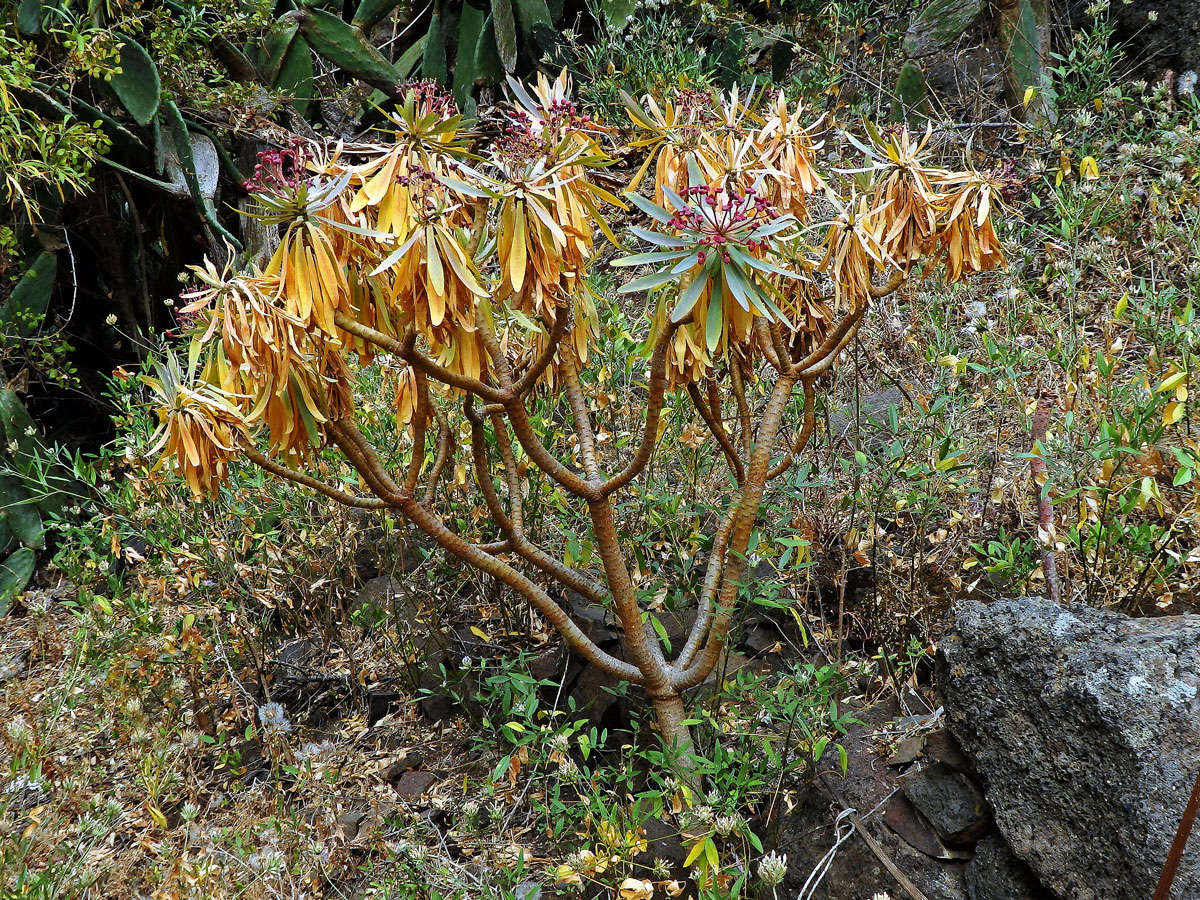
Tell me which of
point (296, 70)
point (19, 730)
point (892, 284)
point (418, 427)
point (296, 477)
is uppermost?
point (296, 70)

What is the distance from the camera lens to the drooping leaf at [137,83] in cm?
317

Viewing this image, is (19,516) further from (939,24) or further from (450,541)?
(939,24)

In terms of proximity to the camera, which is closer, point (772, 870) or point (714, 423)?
point (772, 870)

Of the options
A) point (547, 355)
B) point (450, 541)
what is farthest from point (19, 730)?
point (547, 355)

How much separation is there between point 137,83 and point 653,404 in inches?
106

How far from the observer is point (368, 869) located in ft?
6.39

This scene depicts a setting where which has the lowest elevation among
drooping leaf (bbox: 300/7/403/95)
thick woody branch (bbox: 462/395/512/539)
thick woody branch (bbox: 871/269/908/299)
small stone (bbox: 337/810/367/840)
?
small stone (bbox: 337/810/367/840)

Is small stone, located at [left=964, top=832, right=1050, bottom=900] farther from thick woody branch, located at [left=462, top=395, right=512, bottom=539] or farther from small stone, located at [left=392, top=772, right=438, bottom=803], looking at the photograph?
small stone, located at [left=392, top=772, right=438, bottom=803]

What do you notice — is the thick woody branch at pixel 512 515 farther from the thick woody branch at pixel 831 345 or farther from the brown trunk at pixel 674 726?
the thick woody branch at pixel 831 345

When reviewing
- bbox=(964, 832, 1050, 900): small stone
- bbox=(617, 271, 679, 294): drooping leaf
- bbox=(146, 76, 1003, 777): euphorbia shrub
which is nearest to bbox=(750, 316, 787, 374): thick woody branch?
bbox=(146, 76, 1003, 777): euphorbia shrub

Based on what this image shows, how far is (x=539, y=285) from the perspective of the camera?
134 centimetres

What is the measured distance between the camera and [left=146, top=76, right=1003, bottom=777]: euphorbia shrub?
1.29 m

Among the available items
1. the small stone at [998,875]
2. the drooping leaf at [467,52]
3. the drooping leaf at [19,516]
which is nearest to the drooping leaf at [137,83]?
the drooping leaf at [467,52]

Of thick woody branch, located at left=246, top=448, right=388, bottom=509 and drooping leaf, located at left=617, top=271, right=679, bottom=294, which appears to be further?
thick woody branch, located at left=246, top=448, right=388, bottom=509
